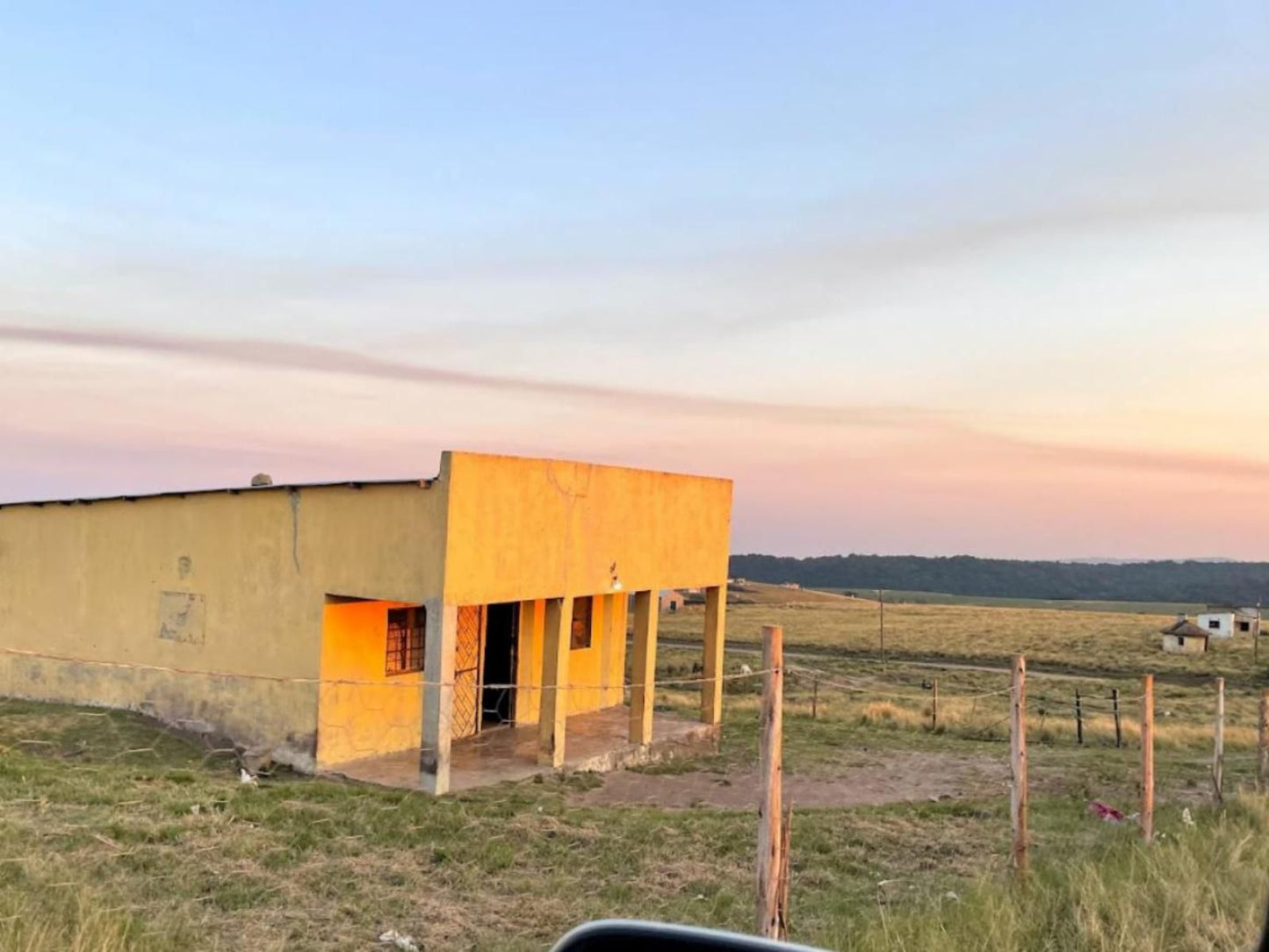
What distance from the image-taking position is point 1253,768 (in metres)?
16.0

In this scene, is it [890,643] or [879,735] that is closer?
[879,735]

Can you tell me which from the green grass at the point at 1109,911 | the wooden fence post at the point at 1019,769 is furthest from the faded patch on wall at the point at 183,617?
the wooden fence post at the point at 1019,769

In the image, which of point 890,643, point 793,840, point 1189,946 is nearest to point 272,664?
point 793,840

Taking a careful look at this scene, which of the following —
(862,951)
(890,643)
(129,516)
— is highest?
(129,516)

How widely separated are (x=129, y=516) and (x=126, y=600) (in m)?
1.23

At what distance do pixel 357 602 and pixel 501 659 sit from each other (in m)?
4.01

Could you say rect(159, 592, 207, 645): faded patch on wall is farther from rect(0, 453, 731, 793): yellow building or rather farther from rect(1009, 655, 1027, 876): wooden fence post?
rect(1009, 655, 1027, 876): wooden fence post

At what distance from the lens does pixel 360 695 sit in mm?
13516

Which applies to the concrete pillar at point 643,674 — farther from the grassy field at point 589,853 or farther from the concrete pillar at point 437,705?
the concrete pillar at point 437,705

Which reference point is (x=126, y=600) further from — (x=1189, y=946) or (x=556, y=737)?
(x=1189, y=946)

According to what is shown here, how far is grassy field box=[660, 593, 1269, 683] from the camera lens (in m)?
43.2

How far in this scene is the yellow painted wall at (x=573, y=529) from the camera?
12711 mm

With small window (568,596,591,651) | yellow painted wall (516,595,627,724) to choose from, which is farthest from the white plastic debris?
small window (568,596,591,651)

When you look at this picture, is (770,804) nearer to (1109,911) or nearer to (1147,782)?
(1109,911)
